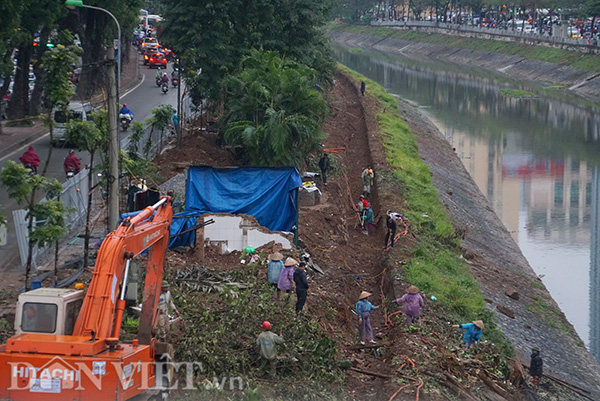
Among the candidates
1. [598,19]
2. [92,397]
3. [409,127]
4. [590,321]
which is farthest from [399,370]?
[598,19]

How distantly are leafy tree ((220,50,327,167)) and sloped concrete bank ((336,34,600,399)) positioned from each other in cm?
711

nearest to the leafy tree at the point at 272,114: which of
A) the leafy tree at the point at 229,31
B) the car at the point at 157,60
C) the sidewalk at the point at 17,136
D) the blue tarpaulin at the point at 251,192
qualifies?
the leafy tree at the point at 229,31

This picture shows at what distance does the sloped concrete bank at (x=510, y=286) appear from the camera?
2190cm

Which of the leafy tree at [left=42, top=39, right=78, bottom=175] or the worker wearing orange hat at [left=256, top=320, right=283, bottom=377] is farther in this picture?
the leafy tree at [left=42, top=39, right=78, bottom=175]

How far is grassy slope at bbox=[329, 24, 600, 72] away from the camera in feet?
263

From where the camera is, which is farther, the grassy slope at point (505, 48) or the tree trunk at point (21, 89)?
the grassy slope at point (505, 48)

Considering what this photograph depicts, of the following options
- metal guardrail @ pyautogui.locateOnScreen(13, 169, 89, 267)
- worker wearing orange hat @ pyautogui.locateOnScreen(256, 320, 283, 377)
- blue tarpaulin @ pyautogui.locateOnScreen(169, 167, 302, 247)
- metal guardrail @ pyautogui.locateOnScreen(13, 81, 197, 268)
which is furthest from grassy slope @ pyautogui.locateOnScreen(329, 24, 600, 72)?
worker wearing orange hat @ pyautogui.locateOnScreen(256, 320, 283, 377)

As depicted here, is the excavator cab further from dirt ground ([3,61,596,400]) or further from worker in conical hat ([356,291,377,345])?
worker in conical hat ([356,291,377,345])

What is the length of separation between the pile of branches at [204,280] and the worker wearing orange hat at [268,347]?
11.3ft

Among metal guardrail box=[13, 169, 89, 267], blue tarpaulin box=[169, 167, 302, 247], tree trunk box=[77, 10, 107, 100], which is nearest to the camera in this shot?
metal guardrail box=[13, 169, 89, 267]

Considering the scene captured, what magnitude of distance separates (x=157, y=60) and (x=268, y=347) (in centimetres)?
5817

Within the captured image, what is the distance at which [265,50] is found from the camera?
1439 inches

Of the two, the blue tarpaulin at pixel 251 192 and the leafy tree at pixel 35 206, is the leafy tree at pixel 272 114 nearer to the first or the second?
the blue tarpaulin at pixel 251 192

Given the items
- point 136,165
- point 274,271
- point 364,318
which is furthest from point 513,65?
point 274,271
